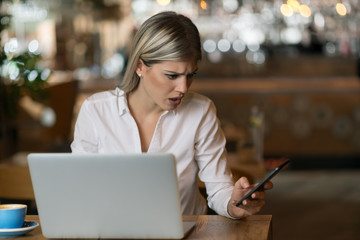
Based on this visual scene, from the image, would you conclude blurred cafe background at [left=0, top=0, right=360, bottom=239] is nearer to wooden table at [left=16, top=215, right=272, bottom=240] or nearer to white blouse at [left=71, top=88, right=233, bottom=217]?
white blouse at [left=71, top=88, right=233, bottom=217]

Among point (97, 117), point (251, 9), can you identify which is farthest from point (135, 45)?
point (251, 9)

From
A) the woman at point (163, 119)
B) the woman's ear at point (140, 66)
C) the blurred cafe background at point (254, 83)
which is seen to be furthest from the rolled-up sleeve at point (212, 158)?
the blurred cafe background at point (254, 83)

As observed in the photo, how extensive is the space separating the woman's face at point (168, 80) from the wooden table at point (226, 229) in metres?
0.42

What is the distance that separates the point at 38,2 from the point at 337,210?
20.7 ft

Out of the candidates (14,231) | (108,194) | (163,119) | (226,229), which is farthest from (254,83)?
(108,194)

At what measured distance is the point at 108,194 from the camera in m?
1.73

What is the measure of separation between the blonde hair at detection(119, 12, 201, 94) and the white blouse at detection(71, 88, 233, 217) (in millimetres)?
221

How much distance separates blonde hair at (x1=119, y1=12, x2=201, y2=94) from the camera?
88.8 inches

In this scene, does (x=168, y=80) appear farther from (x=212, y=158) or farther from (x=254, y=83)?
(x=254, y=83)

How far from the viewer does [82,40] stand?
11844 mm

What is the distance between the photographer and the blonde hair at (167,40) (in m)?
2.26

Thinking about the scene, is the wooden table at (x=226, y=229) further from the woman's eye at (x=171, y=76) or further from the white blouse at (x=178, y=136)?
the woman's eye at (x=171, y=76)

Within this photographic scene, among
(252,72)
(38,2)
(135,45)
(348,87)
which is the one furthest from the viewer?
(38,2)

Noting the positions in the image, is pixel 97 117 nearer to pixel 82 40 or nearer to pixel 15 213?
pixel 15 213
